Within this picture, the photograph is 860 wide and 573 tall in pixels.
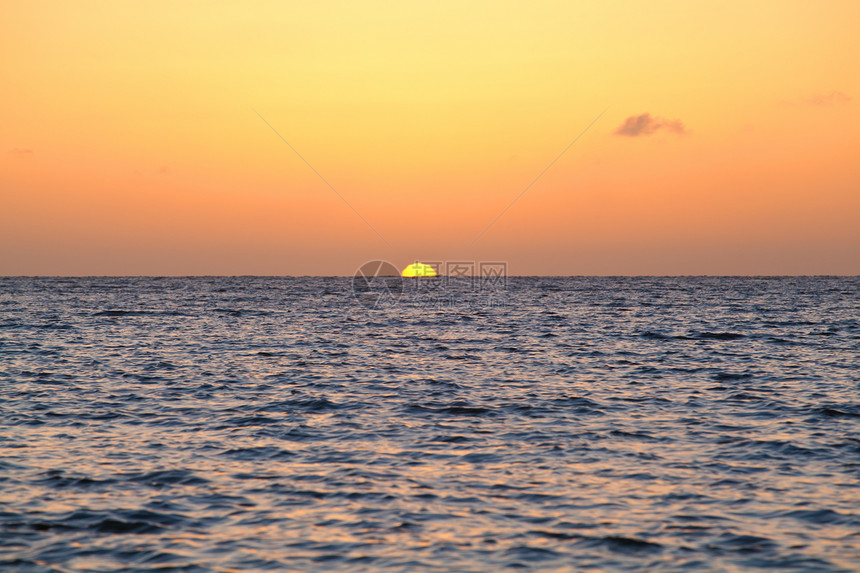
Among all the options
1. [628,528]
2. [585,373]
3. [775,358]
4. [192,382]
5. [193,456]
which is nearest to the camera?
[628,528]

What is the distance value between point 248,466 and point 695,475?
863 cm

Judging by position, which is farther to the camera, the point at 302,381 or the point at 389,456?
the point at 302,381

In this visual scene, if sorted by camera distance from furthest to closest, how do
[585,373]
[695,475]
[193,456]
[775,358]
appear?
[775,358] < [585,373] < [193,456] < [695,475]

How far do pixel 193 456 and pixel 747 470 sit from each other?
11082mm

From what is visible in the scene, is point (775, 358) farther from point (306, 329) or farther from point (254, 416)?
point (306, 329)

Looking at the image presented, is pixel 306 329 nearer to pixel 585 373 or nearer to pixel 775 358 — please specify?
pixel 585 373

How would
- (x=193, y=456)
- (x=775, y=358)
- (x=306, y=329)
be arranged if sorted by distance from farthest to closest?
(x=306, y=329) → (x=775, y=358) → (x=193, y=456)

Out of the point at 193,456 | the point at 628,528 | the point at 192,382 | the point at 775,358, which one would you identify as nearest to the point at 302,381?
the point at 192,382

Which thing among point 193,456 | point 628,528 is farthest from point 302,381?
point 628,528

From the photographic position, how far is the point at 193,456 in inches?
573

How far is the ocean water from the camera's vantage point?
9930 mm

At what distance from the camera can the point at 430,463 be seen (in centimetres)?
1414

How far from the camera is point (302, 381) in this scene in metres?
24.7

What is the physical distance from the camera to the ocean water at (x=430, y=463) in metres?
9.93
